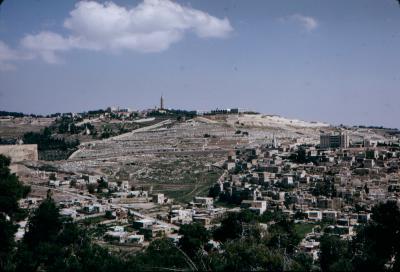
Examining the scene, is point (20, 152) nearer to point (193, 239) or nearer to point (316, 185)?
point (316, 185)

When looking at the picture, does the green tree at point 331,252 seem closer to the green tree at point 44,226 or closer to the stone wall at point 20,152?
the green tree at point 44,226

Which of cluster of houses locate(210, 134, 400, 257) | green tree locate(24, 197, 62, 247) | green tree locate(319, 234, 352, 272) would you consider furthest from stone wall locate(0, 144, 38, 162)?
green tree locate(319, 234, 352, 272)

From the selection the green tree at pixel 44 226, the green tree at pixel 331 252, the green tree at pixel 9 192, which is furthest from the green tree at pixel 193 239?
the green tree at pixel 9 192

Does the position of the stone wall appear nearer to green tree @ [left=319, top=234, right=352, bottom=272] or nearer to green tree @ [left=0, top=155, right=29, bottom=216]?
green tree @ [left=0, top=155, right=29, bottom=216]

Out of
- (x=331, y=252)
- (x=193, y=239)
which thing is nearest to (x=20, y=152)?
(x=193, y=239)

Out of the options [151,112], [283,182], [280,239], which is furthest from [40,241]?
[151,112]
